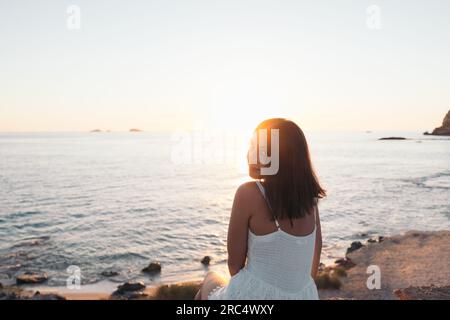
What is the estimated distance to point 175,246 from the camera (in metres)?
22.7

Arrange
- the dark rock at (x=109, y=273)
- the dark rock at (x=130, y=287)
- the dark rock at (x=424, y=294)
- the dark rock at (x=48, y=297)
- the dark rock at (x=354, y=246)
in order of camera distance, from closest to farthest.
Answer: the dark rock at (x=424, y=294) → the dark rock at (x=48, y=297) → the dark rock at (x=130, y=287) → the dark rock at (x=109, y=273) → the dark rock at (x=354, y=246)

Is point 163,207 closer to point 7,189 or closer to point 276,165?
point 7,189

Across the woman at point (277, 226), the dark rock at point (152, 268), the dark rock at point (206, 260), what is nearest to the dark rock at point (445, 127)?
the dark rock at point (206, 260)

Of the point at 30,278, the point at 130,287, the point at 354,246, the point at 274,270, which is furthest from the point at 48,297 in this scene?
A: the point at 354,246

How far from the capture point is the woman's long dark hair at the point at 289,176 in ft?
10.6

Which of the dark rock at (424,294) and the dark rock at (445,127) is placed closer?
the dark rock at (424,294)

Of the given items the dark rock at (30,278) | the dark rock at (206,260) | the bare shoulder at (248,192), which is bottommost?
the dark rock at (206,260)

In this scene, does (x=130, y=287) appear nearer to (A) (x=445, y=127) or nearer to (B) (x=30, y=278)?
(B) (x=30, y=278)

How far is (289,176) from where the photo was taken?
10.8 ft

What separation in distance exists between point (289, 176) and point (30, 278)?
54.0 feet

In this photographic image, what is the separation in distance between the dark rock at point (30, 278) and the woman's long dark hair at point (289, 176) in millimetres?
16107

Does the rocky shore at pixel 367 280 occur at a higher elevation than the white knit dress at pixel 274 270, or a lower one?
lower

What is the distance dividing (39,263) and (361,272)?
14762mm

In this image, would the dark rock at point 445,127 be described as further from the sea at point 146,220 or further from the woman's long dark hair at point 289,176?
the woman's long dark hair at point 289,176
